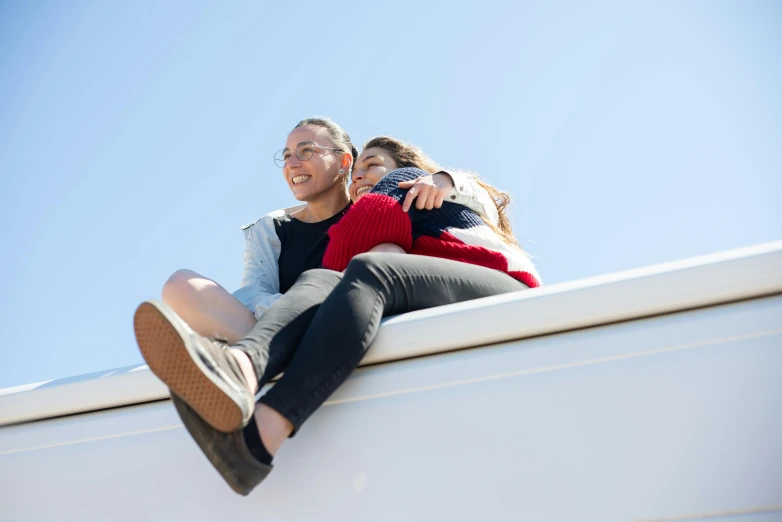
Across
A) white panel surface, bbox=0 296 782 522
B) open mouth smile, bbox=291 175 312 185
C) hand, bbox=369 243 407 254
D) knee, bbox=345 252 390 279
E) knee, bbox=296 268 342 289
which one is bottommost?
white panel surface, bbox=0 296 782 522

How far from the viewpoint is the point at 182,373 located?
98cm

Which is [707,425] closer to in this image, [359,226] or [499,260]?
[499,260]

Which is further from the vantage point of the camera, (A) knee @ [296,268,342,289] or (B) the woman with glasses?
(B) the woman with glasses

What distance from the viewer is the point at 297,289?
1.28m

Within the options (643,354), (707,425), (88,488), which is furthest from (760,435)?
(88,488)

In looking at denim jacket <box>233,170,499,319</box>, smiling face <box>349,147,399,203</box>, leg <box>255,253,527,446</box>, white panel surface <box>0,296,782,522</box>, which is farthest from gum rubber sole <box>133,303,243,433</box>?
smiling face <box>349,147,399,203</box>

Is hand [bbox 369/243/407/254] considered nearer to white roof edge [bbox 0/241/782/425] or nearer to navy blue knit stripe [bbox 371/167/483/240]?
navy blue knit stripe [bbox 371/167/483/240]

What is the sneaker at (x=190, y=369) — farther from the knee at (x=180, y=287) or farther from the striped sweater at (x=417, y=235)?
the knee at (x=180, y=287)

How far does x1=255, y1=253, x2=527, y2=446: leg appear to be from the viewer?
1.10 m

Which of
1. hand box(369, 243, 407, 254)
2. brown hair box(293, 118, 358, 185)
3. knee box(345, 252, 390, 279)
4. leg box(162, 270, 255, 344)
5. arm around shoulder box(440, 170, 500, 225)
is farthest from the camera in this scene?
brown hair box(293, 118, 358, 185)

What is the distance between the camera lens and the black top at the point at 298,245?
215cm

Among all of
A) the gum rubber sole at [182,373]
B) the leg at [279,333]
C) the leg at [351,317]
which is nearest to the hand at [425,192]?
the leg at [351,317]

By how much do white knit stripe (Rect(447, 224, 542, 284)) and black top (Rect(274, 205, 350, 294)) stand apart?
654 mm

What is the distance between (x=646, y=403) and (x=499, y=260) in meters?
0.54
